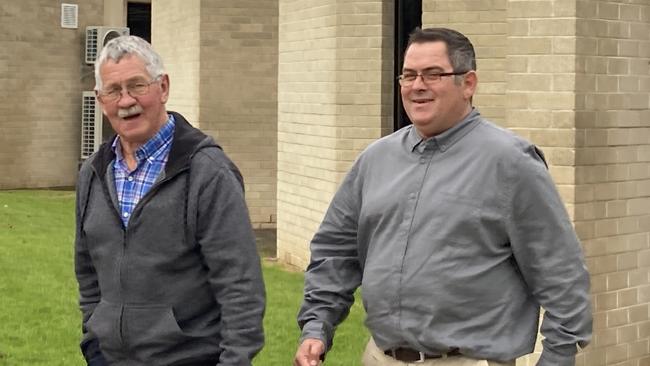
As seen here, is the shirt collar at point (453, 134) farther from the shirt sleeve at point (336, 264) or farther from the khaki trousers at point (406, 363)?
the khaki trousers at point (406, 363)

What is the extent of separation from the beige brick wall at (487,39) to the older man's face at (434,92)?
20.1 ft

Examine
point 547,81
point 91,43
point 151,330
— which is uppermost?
point 91,43

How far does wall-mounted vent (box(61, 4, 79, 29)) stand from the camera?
961 inches

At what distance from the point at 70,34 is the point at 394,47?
14.8 metres

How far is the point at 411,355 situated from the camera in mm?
3584

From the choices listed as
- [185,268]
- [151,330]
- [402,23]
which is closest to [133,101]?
[185,268]

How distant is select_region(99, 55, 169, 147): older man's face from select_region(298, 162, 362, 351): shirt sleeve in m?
0.68

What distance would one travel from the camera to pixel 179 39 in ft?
54.6

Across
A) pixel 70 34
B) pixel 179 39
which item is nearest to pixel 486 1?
pixel 179 39

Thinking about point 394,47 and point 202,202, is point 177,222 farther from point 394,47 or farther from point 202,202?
point 394,47

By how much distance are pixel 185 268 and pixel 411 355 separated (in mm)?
771

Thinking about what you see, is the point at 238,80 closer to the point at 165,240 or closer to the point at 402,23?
the point at 402,23

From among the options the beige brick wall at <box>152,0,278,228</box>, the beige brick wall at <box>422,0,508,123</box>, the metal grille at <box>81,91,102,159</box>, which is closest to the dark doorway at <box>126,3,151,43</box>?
the metal grille at <box>81,91,102,159</box>

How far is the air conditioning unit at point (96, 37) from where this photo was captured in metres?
23.4
